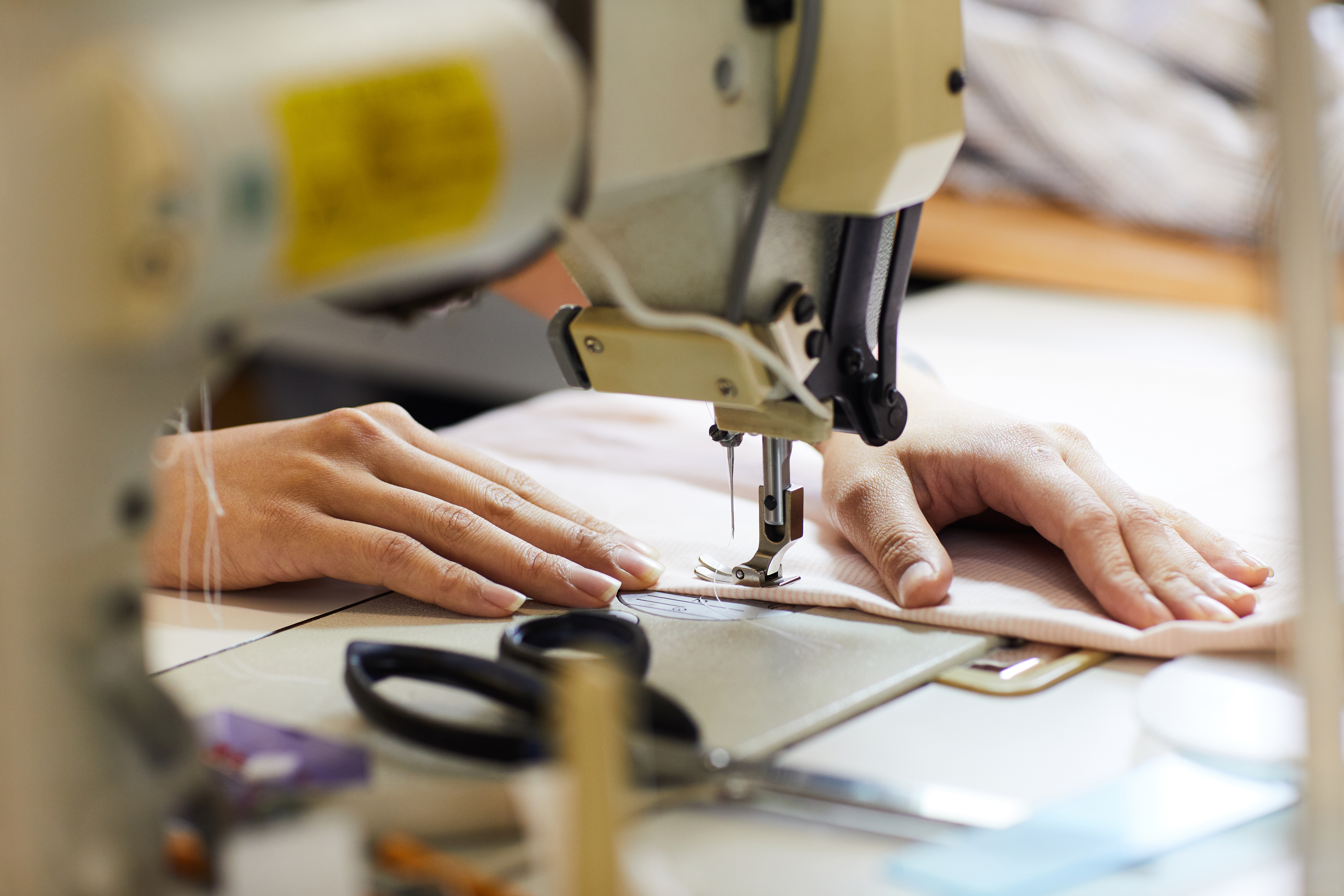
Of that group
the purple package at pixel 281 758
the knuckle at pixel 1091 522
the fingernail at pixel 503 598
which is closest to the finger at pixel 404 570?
the fingernail at pixel 503 598

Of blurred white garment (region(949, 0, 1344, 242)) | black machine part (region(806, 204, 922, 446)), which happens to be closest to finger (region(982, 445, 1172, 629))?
black machine part (region(806, 204, 922, 446))

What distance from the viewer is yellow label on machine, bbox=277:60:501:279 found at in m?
0.39

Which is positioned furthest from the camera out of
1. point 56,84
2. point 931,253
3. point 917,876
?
point 931,253

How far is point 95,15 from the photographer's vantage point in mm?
398

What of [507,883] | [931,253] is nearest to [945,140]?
[507,883]

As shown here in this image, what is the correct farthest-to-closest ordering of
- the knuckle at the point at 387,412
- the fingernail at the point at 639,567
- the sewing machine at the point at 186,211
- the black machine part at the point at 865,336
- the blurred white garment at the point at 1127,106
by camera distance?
the blurred white garment at the point at 1127,106
the knuckle at the point at 387,412
the fingernail at the point at 639,567
the black machine part at the point at 865,336
the sewing machine at the point at 186,211

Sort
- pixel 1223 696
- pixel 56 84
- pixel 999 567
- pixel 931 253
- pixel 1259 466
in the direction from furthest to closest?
pixel 931 253
pixel 1259 466
pixel 999 567
pixel 1223 696
pixel 56 84

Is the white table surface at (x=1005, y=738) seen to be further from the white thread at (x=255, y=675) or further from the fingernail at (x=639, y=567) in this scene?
the fingernail at (x=639, y=567)

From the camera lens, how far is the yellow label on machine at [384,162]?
0.39 m

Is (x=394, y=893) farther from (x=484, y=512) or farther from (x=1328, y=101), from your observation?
(x=1328, y=101)

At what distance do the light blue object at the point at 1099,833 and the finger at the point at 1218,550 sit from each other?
0.23 metres

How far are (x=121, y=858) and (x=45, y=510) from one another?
115 millimetres

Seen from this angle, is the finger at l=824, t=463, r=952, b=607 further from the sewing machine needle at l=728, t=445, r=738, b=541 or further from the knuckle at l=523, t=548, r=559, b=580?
the knuckle at l=523, t=548, r=559, b=580

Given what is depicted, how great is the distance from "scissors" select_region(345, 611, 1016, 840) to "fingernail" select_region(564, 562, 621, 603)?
151mm
